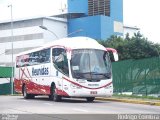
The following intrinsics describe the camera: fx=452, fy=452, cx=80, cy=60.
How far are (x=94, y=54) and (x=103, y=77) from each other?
4.52 feet

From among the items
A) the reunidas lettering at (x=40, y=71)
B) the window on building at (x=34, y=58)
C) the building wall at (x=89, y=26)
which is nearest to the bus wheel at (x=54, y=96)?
the reunidas lettering at (x=40, y=71)

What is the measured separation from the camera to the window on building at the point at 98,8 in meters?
94.6

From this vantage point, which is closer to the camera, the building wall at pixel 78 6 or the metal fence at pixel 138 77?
the metal fence at pixel 138 77

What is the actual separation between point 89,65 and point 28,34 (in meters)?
72.6

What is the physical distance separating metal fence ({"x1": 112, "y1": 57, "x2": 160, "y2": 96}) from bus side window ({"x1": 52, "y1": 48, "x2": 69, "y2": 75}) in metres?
6.27

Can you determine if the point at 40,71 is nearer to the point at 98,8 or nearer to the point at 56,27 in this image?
the point at 98,8

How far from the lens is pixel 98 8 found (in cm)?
9475

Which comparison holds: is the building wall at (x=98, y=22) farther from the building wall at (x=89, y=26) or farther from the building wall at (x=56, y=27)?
the building wall at (x=56, y=27)

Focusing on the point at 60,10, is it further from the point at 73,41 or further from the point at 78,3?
the point at 73,41

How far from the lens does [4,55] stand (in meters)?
99.1

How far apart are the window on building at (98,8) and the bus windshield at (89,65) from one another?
70.9 meters

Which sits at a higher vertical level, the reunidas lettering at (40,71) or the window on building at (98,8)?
the window on building at (98,8)

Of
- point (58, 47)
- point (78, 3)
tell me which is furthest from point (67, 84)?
point (78, 3)

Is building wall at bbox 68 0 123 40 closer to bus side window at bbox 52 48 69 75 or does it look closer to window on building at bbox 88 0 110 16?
window on building at bbox 88 0 110 16
